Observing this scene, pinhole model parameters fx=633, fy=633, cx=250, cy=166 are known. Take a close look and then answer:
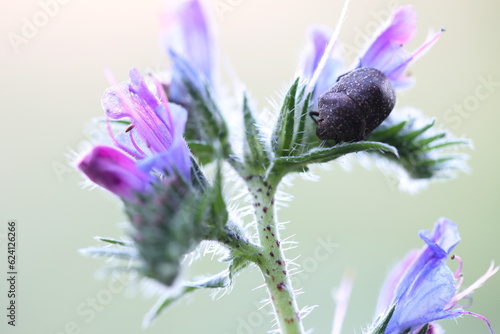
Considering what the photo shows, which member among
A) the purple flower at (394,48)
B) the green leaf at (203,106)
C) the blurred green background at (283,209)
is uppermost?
the green leaf at (203,106)

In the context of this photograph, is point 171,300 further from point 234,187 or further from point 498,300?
point 498,300

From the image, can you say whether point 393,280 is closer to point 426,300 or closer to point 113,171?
point 426,300

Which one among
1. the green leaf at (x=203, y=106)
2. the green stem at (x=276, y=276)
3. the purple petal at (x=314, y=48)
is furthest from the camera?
the purple petal at (x=314, y=48)

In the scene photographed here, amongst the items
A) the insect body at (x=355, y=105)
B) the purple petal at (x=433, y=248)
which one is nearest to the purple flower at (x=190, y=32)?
the insect body at (x=355, y=105)

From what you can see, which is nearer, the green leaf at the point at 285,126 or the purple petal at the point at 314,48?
the green leaf at the point at 285,126

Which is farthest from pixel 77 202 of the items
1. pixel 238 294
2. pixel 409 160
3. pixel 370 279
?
pixel 409 160

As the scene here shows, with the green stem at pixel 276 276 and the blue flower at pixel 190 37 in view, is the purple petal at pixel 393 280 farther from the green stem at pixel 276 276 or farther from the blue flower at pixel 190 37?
the blue flower at pixel 190 37
